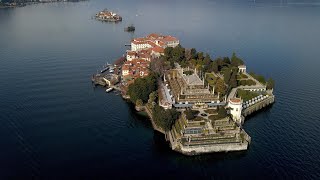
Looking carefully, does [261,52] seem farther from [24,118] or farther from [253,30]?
[24,118]

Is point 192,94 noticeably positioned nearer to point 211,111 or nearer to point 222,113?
point 211,111

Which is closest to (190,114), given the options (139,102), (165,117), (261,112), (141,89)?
(165,117)

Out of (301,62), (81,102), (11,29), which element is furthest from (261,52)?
(11,29)

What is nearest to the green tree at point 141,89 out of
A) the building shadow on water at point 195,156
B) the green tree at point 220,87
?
the green tree at point 220,87

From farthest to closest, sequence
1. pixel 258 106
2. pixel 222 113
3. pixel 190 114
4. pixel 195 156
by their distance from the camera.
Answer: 1. pixel 258 106
2. pixel 222 113
3. pixel 190 114
4. pixel 195 156

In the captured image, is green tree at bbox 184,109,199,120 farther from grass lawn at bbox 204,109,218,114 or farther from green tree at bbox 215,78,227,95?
green tree at bbox 215,78,227,95

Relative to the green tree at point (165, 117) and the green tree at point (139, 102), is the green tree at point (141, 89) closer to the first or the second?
the green tree at point (139, 102)

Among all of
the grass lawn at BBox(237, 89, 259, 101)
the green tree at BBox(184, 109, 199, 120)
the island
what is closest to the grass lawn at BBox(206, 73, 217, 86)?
the grass lawn at BBox(237, 89, 259, 101)
